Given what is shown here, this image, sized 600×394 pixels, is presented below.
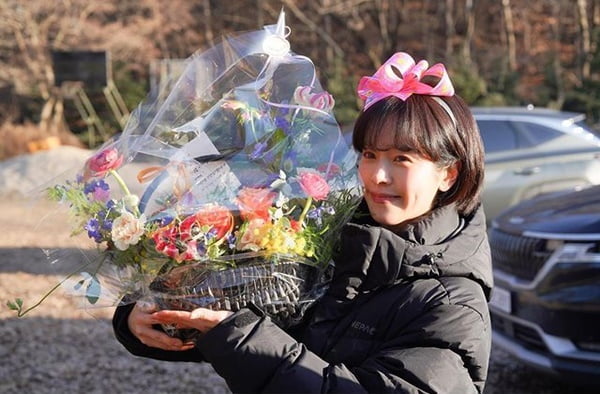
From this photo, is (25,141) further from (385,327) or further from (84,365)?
(385,327)

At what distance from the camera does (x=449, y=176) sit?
187 centimetres

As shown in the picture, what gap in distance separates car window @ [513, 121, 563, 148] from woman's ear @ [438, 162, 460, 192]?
7.22 meters

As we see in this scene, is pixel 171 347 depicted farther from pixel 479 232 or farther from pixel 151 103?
pixel 479 232

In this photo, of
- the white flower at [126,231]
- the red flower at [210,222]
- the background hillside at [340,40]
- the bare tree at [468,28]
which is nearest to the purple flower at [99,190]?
the white flower at [126,231]

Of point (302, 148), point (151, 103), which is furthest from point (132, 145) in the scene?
point (302, 148)

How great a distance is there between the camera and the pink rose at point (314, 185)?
1767mm

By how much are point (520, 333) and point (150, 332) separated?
3301 mm

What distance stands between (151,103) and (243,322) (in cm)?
69

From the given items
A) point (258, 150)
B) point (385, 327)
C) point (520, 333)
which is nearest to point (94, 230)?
point (258, 150)

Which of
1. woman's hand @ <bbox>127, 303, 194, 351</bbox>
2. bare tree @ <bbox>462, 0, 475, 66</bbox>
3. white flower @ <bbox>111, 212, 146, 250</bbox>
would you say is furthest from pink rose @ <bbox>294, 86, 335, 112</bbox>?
bare tree @ <bbox>462, 0, 475, 66</bbox>

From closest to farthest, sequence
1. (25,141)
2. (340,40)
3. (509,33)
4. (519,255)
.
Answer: (519,255) < (25,141) < (509,33) < (340,40)

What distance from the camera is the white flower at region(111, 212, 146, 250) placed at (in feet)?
5.51

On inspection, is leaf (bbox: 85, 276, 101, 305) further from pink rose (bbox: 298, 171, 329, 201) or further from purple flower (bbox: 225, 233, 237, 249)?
pink rose (bbox: 298, 171, 329, 201)

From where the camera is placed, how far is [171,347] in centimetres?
186
